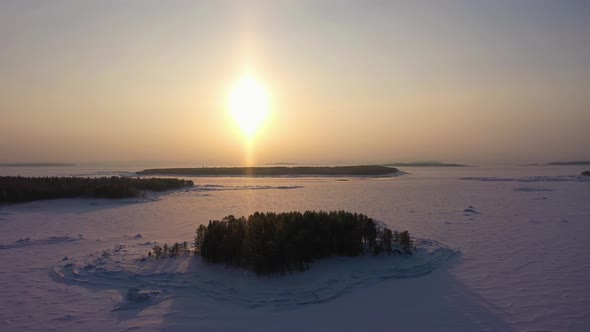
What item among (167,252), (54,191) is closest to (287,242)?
(167,252)

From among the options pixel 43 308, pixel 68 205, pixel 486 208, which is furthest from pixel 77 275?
pixel 486 208

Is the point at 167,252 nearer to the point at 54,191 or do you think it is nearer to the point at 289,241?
the point at 289,241

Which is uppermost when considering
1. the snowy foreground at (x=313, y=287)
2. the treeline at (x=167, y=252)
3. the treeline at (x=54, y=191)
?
the treeline at (x=54, y=191)

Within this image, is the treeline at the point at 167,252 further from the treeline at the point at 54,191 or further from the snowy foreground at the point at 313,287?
the treeline at the point at 54,191

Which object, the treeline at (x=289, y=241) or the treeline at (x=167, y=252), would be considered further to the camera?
the treeline at (x=167, y=252)

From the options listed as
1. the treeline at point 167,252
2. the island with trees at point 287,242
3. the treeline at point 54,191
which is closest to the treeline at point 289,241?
the island with trees at point 287,242

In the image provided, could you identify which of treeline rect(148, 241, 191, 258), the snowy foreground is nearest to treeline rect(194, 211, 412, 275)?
the snowy foreground

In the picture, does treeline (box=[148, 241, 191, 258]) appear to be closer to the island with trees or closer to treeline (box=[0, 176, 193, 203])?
the island with trees
